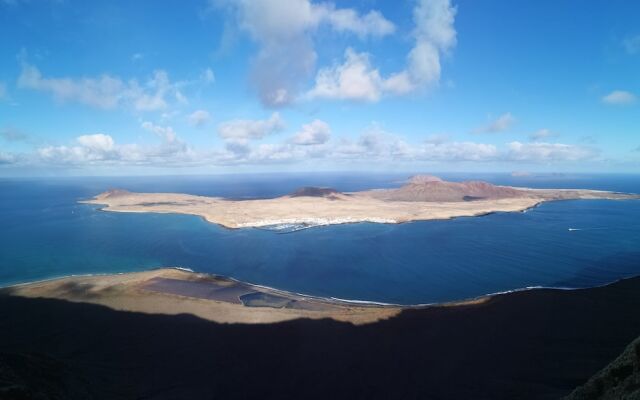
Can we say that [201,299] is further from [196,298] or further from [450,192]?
[450,192]

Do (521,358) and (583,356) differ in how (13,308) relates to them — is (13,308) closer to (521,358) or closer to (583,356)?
(521,358)

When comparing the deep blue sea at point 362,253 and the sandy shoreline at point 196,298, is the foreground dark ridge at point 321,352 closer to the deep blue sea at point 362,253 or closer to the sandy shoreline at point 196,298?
the sandy shoreline at point 196,298

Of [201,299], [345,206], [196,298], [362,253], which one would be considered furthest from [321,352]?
[345,206]

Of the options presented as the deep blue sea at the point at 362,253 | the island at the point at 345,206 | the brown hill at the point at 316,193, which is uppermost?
the brown hill at the point at 316,193

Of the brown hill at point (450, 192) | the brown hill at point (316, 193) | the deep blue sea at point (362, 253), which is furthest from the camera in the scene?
the brown hill at point (316, 193)

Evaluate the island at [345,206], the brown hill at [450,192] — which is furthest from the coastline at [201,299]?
the brown hill at [450,192]

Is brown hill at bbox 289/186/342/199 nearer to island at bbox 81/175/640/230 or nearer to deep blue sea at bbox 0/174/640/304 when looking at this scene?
island at bbox 81/175/640/230

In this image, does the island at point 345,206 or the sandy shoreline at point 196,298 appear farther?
the island at point 345,206

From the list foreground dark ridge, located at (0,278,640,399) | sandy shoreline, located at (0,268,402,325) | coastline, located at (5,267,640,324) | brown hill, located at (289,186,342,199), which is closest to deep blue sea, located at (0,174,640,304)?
coastline, located at (5,267,640,324)
